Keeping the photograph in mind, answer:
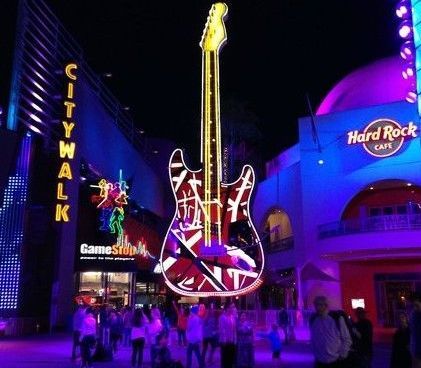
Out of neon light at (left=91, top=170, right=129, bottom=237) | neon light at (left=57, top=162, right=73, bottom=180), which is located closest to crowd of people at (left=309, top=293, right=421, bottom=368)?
neon light at (left=57, top=162, right=73, bottom=180)

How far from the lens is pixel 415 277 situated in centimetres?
3036

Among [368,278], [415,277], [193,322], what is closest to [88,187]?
[368,278]

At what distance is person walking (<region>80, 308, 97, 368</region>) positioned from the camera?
41.7 ft

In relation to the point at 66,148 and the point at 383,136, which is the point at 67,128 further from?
the point at 383,136

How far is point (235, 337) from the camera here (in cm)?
1179

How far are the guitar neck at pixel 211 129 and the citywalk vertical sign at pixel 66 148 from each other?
6.89 m

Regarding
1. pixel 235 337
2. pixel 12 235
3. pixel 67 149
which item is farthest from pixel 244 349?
pixel 67 149

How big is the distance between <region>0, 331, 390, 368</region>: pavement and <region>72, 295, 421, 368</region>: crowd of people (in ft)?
1.45

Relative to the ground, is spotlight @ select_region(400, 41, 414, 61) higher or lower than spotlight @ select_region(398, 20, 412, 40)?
lower

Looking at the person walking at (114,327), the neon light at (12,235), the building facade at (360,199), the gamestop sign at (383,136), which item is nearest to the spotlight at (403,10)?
the building facade at (360,199)

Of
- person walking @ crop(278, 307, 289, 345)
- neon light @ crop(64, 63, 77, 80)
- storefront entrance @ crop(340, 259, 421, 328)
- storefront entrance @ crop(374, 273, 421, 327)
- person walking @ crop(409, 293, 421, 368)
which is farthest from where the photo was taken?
storefront entrance @ crop(340, 259, 421, 328)

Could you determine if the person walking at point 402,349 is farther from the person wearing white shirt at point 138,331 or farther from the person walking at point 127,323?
the person walking at point 127,323

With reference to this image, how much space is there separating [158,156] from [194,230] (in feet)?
99.7

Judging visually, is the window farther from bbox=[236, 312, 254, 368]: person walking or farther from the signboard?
bbox=[236, 312, 254, 368]: person walking
